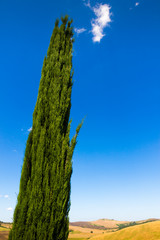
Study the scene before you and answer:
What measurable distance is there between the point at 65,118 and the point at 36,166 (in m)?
3.28

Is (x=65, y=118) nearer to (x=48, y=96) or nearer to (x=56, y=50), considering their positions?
(x=48, y=96)

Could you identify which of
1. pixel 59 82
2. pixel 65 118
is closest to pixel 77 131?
pixel 65 118

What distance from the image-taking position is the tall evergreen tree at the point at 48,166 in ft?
24.2

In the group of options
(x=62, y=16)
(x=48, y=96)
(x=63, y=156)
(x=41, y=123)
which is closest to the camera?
(x=63, y=156)

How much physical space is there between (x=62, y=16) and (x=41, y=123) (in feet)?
Result: 33.3

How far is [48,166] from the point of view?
326 inches

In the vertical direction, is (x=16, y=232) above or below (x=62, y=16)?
below

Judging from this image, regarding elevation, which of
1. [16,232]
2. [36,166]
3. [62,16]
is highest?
[62,16]

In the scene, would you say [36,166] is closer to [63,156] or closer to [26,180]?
[26,180]

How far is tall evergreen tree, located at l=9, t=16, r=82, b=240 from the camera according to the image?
24.2ft

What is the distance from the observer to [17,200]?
7914mm

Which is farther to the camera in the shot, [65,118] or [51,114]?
[65,118]

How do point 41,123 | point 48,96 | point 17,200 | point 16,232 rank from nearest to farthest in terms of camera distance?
point 16,232 < point 17,200 < point 41,123 < point 48,96

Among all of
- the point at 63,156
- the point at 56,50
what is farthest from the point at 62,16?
the point at 63,156
